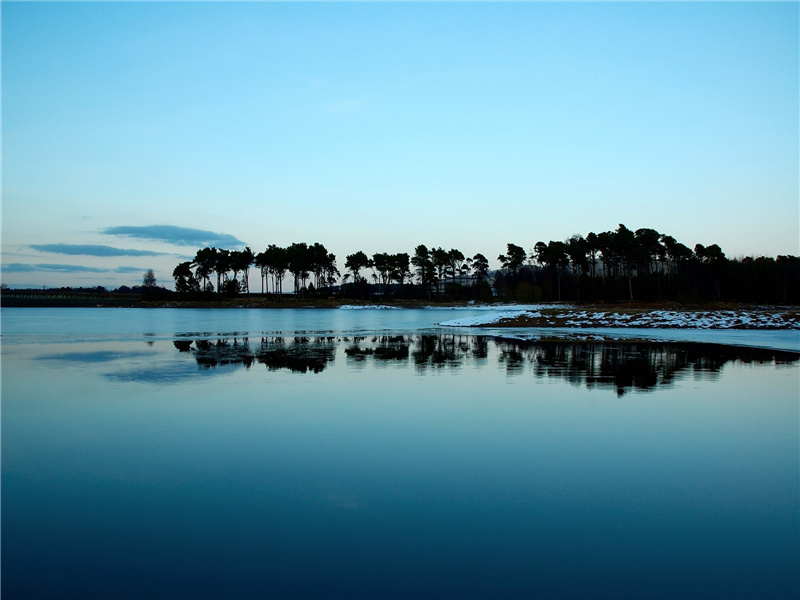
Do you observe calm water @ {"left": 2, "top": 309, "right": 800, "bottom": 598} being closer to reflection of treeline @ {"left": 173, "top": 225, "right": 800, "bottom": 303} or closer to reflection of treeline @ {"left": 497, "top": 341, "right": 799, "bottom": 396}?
reflection of treeline @ {"left": 497, "top": 341, "right": 799, "bottom": 396}

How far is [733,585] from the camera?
13.8 ft

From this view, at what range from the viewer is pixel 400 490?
615cm

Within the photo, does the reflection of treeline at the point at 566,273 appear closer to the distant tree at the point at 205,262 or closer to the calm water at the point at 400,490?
the distant tree at the point at 205,262

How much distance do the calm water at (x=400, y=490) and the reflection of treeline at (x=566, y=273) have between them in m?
90.0

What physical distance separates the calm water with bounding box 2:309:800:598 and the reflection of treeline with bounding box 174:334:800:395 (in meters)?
2.04

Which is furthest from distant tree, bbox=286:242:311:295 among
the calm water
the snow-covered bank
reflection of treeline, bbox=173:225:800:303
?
the calm water

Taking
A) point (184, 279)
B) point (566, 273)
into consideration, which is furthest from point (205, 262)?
point (566, 273)

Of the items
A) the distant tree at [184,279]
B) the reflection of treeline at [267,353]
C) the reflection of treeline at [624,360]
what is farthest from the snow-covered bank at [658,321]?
the distant tree at [184,279]

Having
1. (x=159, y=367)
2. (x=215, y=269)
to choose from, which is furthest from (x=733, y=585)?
(x=215, y=269)

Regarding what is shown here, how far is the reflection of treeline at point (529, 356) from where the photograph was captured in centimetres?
1498

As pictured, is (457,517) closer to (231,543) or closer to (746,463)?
(231,543)

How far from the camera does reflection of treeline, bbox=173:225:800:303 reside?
10381 cm

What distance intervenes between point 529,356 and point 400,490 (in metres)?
14.0

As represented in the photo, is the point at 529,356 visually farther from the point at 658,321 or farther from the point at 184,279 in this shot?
the point at 184,279
